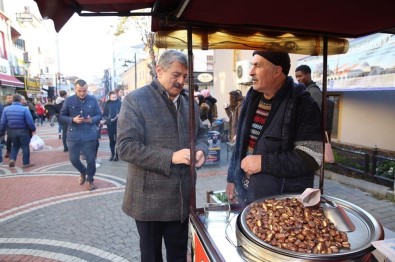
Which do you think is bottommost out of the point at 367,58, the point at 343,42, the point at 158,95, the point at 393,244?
the point at 393,244

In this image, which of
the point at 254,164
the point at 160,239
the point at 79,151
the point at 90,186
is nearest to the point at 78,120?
the point at 79,151

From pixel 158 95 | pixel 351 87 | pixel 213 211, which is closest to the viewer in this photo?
pixel 213 211

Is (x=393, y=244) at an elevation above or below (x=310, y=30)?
below

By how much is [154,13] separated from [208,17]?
1.10 feet

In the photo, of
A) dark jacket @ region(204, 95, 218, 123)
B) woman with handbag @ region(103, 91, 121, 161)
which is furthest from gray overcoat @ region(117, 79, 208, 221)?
dark jacket @ region(204, 95, 218, 123)

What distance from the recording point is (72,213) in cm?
482

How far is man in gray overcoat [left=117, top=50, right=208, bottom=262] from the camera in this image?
78.6 inches

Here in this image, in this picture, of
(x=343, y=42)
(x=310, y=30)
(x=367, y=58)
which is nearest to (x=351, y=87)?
(x=367, y=58)

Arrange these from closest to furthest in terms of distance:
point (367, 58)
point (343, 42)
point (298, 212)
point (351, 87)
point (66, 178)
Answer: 1. point (298, 212)
2. point (343, 42)
3. point (367, 58)
4. point (351, 87)
5. point (66, 178)

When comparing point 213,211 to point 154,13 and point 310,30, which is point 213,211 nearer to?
point 154,13

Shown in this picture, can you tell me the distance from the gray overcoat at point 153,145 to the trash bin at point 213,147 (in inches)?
219

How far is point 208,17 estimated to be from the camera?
178 cm

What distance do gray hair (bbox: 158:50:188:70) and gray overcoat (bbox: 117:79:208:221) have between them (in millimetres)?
159

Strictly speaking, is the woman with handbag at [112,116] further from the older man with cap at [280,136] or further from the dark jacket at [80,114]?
the older man with cap at [280,136]
